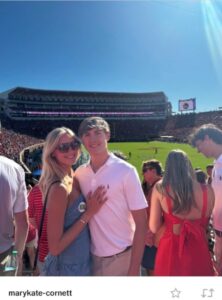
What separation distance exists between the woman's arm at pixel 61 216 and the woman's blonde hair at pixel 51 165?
0.22 ft

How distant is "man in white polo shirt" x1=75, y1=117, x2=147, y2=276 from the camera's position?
138cm

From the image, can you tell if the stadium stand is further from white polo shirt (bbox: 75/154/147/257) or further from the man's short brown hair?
white polo shirt (bbox: 75/154/147/257)

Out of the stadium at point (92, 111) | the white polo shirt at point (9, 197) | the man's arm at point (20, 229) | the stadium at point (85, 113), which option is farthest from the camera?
the stadium at point (85, 113)

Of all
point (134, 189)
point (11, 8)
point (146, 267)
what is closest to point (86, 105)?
point (146, 267)

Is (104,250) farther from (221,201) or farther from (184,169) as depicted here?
(221,201)

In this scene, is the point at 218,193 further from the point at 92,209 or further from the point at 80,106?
the point at 80,106

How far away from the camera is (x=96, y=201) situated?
1.36 m

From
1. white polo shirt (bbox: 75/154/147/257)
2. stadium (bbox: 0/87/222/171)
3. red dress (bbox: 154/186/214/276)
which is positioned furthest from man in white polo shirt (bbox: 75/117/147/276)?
stadium (bbox: 0/87/222/171)

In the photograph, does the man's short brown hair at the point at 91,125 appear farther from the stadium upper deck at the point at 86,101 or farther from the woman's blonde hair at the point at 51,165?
the stadium upper deck at the point at 86,101

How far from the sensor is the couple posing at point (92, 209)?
4.44 feet

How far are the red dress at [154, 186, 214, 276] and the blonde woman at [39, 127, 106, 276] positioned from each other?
1.65ft

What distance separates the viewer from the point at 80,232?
141 centimetres

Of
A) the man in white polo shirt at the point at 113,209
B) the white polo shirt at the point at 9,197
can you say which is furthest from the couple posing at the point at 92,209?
the white polo shirt at the point at 9,197

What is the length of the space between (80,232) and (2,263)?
46cm
